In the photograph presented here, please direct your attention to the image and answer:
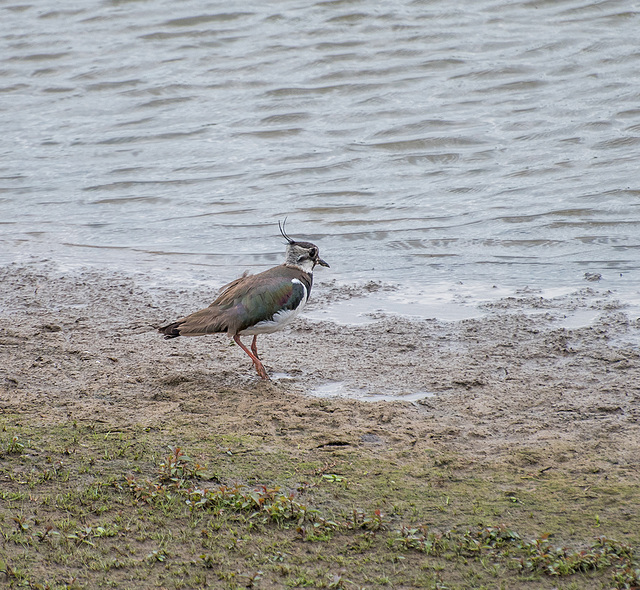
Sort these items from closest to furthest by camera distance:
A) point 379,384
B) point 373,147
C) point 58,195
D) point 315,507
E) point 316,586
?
point 316,586 < point 315,507 < point 379,384 < point 58,195 < point 373,147

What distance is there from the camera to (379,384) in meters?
6.23

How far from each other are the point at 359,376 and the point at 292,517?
2.29 metres

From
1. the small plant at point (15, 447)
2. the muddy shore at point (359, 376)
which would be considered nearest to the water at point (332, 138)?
the muddy shore at point (359, 376)

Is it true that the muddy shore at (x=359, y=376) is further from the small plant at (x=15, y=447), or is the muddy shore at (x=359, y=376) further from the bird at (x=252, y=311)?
the small plant at (x=15, y=447)

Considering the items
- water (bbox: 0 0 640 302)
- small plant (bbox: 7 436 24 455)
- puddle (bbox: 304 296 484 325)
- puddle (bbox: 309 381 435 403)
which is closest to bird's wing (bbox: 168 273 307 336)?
puddle (bbox: 309 381 435 403)

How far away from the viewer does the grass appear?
3785 mm

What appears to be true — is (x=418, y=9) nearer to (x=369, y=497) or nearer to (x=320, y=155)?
(x=320, y=155)

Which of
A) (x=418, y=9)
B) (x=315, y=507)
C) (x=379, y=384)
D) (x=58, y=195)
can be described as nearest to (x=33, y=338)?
(x=379, y=384)

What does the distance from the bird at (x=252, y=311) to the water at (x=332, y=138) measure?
218 centimetres

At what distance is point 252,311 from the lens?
6.41m

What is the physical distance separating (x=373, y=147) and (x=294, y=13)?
7.10 metres

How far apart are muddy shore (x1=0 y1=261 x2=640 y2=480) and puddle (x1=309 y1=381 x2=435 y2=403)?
14mm

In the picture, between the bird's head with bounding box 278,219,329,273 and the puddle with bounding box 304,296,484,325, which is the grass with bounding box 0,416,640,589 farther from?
the puddle with bounding box 304,296,484,325

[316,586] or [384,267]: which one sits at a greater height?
[316,586]
